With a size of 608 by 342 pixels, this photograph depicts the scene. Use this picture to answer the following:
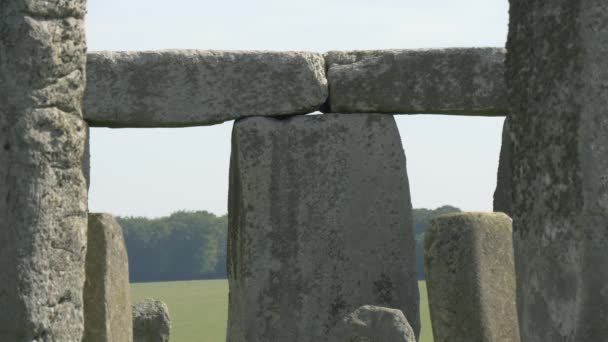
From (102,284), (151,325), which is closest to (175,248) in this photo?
(151,325)

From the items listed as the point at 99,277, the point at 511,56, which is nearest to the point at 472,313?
the point at 99,277

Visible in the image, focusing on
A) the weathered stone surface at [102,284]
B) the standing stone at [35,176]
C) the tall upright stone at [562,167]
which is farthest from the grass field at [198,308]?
the tall upright stone at [562,167]

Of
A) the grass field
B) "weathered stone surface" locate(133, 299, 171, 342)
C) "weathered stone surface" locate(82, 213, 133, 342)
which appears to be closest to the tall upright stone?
"weathered stone surface" locate(82, 213, 133, 342)

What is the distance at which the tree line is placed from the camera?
1911 inches

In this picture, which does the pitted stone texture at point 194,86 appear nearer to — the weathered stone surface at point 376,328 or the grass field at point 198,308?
the weathered stone surface at point 376,328

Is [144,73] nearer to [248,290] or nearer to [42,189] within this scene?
[248,290]

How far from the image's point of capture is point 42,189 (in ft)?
16.9

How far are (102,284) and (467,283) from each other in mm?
2089

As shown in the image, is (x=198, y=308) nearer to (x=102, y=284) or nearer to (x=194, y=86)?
(x=194, y=86)

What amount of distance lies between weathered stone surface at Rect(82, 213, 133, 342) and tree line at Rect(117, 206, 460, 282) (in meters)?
38.7

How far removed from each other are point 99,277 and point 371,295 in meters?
2.77

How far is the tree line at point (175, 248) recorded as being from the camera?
48.5 metres

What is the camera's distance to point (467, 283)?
8.03 m

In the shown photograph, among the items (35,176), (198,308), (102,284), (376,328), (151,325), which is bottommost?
(198,308)
